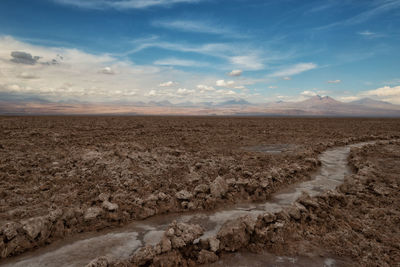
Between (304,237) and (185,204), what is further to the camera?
(185,204)

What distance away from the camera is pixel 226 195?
609cm

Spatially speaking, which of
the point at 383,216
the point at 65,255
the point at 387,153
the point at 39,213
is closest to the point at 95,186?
the point at 39,213

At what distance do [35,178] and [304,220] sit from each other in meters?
6.93

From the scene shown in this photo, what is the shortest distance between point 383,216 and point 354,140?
49.2ft

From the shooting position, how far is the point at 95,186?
246 inches

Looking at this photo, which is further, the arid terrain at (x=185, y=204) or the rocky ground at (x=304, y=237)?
the arid terrain at (x=185, y=204)

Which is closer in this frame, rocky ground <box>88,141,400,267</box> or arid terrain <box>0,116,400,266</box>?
rocky ground <box>88,141,400,267</box>

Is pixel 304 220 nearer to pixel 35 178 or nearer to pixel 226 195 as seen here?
pixel 226 195

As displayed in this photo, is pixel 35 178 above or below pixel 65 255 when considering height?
above

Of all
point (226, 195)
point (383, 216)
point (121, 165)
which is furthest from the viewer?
point (121, 165)

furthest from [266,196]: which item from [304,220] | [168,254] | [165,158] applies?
[165,158]

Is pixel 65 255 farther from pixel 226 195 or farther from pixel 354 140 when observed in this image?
pixel 354 140

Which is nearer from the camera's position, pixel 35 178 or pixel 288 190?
pixel 35 178

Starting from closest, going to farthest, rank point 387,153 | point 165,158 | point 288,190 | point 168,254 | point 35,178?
point 168,254
point 35,178
point 288,190
point 165,158
point 387,153
